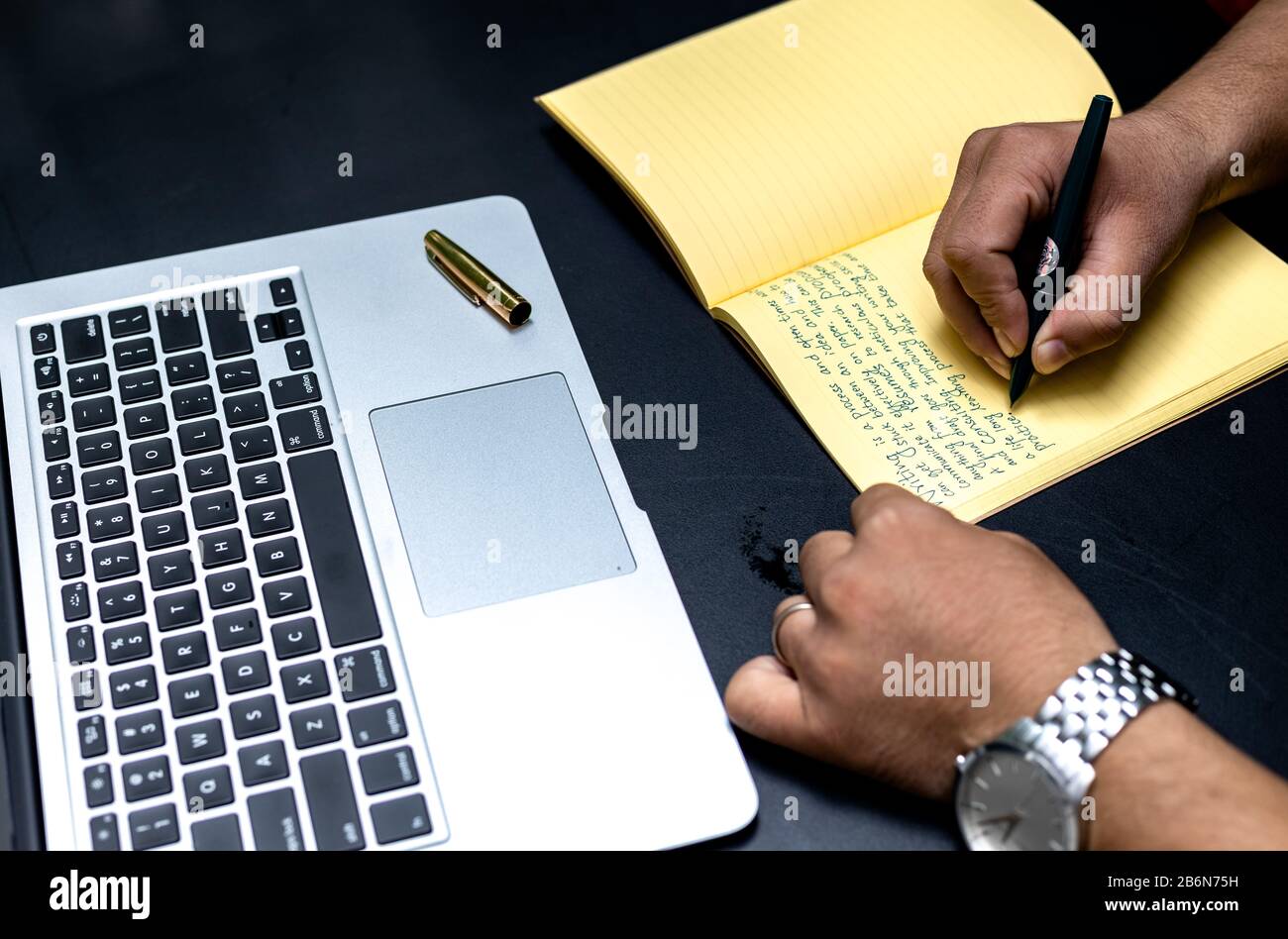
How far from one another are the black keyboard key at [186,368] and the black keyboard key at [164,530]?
0.33 ft

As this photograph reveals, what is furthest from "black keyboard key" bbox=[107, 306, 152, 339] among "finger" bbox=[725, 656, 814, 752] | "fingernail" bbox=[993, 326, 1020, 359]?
"fingernail" bbox=[993, 326, 1020, 359]

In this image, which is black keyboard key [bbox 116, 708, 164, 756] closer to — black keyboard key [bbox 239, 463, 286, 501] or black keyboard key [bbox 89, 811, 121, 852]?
black keyboard key [bbox 89, 811, 121, 852]

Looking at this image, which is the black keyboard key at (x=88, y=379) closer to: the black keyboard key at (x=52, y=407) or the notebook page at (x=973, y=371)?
the black keyboard key at (x=52, y=407)

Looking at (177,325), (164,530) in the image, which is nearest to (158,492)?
(164,530)

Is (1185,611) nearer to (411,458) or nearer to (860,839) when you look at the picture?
(860,839)

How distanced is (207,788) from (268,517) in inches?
6.4

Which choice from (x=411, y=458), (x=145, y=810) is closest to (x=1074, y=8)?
(x=411, y=458)

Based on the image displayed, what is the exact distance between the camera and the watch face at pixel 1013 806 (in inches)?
22.8

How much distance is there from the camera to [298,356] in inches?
30.2

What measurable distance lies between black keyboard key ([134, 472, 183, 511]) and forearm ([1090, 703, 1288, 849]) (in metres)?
0.54

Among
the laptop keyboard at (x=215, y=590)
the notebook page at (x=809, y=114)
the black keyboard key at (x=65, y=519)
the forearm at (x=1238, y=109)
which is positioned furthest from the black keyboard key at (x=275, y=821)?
the forearm at (x=1238, y=109)

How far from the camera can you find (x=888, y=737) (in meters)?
0.63

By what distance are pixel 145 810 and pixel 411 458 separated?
9.9 inches
